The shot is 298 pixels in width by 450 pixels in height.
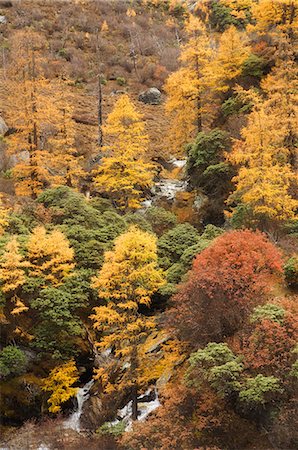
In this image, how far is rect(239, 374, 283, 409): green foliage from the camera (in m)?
13.0

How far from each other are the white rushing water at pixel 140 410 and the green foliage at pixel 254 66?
87.4ft

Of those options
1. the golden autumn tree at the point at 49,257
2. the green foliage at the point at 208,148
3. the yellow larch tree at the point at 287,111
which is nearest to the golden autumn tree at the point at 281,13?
the yellow larch tree at the point at 287,111

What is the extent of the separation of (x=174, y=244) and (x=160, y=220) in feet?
16.4

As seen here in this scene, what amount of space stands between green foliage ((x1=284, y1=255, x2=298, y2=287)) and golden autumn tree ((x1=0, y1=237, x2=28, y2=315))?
35.9 ft

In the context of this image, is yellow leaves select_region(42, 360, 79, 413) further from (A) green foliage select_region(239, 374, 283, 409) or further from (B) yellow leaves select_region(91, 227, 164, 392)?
(A) green foliage select_region(239, 374, 283, 409)

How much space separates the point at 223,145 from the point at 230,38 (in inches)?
447

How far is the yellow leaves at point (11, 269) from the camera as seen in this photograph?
20.6m

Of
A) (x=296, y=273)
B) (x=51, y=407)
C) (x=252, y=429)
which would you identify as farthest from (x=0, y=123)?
(x=252, y=429)

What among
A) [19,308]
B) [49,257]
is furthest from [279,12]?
[19,308]

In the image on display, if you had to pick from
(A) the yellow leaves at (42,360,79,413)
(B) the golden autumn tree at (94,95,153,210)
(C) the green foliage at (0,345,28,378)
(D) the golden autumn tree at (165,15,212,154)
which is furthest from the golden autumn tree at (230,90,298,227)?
(C) the green foliage at (0,345,28,378)

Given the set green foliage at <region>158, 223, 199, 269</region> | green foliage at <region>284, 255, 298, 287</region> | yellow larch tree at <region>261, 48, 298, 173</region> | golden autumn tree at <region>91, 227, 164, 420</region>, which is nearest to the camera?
golden autumn tree at <region>91, 227, 164, 420</region>

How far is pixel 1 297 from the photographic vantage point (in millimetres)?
20719

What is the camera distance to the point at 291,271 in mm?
19500

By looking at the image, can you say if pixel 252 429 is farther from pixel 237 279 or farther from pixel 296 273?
pixel 296 273
